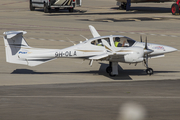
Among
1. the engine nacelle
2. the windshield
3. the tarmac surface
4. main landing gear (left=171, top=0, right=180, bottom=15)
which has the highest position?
main landing gear (left=171, top=0, right=180, bottom=15)

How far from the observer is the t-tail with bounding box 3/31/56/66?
66.7ft

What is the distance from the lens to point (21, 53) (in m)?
20.4

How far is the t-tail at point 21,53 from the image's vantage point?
2034 centimetres

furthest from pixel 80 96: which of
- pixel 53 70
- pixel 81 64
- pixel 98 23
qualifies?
pixel 98 23

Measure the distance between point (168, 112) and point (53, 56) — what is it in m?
8.96

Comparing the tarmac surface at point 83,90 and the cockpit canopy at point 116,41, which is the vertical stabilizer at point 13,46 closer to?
the tarmac surface at point 83,90

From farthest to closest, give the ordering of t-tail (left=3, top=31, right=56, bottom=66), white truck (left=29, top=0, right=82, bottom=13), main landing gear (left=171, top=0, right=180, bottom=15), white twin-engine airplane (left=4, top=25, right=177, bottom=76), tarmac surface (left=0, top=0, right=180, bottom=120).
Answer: white truck (left=29, top=0, right=82, bottom=13) → main landing gear (left=171, top=0, right=180, bottom=15) → t-tail (left=3, top=31, right=56, bottom=66) → white twin-engine airplane (left=4, top=25, right=177, bottom=76) → tarmac surface (left=0, top=0, right=180, bottom=120)

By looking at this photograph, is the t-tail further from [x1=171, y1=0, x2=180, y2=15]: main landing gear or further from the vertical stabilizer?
[x1=171, y1=0, x2=180, y2=15]: main landing gear

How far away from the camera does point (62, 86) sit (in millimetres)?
18406

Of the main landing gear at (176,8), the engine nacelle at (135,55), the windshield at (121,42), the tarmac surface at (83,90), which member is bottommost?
the tarmac surface at (83,90)

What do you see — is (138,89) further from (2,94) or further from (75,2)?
(75,2)

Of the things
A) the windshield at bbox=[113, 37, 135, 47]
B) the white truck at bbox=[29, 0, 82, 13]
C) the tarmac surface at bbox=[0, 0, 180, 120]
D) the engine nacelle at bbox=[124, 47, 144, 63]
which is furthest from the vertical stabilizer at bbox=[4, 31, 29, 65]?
the white truck at bbox=[29, 0, 82, 13]

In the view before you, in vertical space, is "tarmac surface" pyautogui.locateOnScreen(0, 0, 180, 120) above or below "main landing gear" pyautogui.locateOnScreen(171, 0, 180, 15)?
below

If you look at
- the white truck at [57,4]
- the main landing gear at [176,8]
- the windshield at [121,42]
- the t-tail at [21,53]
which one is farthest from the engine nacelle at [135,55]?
the white truck at [57,4]
